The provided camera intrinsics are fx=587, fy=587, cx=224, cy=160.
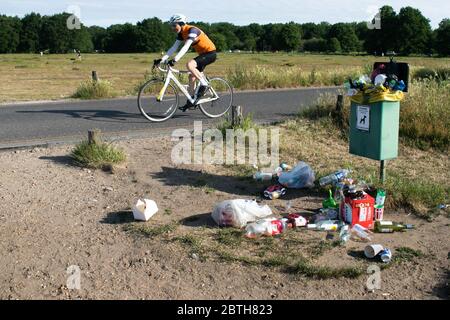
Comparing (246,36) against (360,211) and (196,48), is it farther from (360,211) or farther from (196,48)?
(360,211)

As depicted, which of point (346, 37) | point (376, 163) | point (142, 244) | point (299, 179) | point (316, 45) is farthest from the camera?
point (316, 45)

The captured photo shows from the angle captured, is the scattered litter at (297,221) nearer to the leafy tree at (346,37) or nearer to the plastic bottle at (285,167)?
the plastic bottle at (285,167)

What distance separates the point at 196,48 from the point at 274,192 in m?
5.01

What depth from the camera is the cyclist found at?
36.3ft

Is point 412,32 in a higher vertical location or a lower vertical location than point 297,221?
higher

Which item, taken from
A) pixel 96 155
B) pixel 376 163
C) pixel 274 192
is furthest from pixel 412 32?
pixel 96 155

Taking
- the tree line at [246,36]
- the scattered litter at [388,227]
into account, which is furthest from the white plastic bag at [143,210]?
the tree line at [246,36]

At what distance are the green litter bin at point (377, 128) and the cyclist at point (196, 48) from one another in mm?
4537

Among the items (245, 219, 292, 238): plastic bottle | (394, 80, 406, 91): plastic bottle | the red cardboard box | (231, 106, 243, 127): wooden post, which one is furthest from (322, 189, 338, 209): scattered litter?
(231, 106, 243, 127): wooden post

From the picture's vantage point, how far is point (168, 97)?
460 inches

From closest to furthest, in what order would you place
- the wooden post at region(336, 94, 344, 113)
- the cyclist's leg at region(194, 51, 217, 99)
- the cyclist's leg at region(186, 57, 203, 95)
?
the cyclist's leg at region(186, 57, 203, 95) → the cyclist's leg at region(194, 51, 217, 99) → the wooden post at region(336, 94, 344, 113)

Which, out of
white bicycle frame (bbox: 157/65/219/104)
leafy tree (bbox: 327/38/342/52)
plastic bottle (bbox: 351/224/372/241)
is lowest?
plastic bottle (bbox: 351/224/372/241)

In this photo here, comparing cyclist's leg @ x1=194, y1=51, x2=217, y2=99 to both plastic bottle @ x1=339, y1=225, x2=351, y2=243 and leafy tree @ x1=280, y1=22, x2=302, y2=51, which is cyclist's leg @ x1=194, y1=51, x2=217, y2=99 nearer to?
plastic bottle @ x1=339, y1=225, x2=351, y2=243

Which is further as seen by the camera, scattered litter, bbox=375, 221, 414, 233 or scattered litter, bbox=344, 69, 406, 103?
scattered litter, bbox=344, 69, 406, 103
